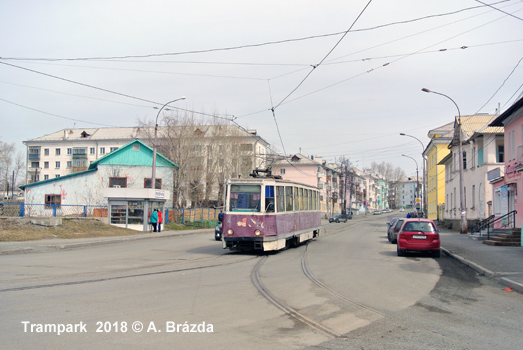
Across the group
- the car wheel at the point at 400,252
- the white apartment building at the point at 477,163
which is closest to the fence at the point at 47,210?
the car wheel at the point at 400,252

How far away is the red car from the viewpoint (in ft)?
60.4

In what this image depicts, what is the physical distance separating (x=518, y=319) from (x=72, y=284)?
29.6 feet

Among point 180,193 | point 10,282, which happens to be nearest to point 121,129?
point 180,193

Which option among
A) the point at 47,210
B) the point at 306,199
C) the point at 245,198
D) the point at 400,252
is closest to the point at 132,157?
the point at 47,210

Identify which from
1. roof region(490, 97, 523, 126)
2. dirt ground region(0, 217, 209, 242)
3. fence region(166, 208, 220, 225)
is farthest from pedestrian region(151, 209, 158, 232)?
roof region(490, 97, 523, 126)

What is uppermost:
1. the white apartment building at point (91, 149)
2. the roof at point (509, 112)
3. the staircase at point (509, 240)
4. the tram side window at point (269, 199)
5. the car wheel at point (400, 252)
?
the white apartment building at point (91, 149)

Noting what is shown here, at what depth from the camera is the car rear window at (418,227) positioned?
18516 mm

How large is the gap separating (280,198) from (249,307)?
408 inches

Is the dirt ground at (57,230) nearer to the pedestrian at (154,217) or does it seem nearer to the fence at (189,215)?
the pedestrian at (154,217)

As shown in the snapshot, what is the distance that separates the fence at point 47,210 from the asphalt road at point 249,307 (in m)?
18.7

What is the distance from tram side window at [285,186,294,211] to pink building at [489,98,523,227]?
12295 mm

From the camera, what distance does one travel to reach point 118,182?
44.2 m

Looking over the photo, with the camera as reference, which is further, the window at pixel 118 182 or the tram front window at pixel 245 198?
the window at pixel 118 182

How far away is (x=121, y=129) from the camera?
86.5m
